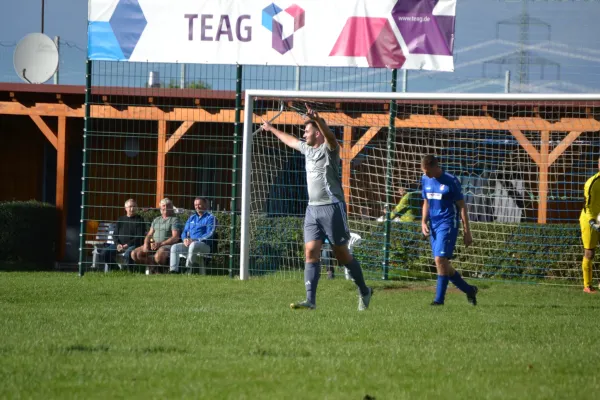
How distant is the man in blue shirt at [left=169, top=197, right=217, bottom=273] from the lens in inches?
612

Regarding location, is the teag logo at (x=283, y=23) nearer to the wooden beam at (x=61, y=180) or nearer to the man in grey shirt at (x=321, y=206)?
the man in grey shirt at (x=321, y=206)

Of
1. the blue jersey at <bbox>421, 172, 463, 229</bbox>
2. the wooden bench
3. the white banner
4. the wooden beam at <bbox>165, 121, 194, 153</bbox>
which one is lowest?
the wooden bench

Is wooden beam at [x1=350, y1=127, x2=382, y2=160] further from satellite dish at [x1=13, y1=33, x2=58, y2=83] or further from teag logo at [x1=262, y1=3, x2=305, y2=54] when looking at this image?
satellite dish at [x1=13, y1=33, x2=58, y2=83]

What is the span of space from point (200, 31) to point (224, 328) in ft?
25.4

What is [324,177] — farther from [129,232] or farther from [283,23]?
[129,232]

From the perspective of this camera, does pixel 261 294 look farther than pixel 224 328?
Yes

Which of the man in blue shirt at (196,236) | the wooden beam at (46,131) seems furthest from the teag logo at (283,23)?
the wooden beam at (46,131)

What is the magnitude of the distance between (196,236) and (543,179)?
620 centimetres

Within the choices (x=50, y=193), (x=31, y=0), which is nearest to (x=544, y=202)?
(x=50, y=193)

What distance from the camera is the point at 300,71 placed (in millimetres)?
14898

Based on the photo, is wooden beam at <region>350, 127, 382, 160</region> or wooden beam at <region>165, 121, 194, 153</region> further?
wooden beam at <region>165, 121, 194, 153</region>

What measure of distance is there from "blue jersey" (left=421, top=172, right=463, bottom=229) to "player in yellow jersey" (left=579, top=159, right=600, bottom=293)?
11.6ft

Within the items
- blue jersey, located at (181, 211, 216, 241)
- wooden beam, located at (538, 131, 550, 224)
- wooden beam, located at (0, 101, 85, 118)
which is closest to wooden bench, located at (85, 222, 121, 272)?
blue jersey, located at (181, 211, 216, 241)

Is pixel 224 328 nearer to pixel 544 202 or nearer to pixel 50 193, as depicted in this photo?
pixel 544 202
